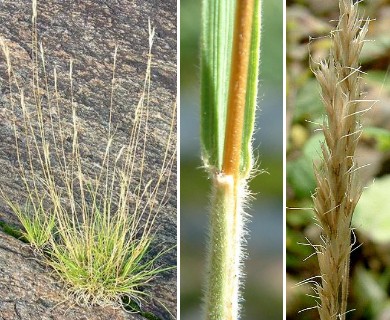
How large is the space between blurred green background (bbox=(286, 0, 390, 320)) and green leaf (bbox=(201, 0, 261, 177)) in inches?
4.4

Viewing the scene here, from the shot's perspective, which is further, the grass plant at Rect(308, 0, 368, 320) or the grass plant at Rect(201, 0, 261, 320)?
the grass plant at Rect(201, 0, 261, 320)

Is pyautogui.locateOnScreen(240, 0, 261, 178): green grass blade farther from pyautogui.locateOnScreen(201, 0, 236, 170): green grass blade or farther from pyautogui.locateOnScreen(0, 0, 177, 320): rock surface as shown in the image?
pyautogui.locateOnScreen(0, 0, 177, 320): rock surface

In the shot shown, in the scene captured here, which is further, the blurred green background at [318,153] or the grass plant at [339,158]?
the blurred green background at [318,153]

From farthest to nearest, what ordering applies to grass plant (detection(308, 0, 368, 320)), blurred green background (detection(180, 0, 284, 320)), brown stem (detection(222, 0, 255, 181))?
blurred green background (detection(180, 0, 284, 320)) < brown stem (detection(222, 0, 255, 181)) < grass plant (detection(308, 0, 368, 320))

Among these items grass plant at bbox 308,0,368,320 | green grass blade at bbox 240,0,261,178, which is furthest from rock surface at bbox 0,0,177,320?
grass plant at bbox 308,0,368,320

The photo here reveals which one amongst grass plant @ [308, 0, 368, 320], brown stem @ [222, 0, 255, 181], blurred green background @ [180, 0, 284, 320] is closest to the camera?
grass plant @ [308, 0, 368, 320]

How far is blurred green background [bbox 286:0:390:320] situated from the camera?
3.63ft

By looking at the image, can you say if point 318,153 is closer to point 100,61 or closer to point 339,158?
point 339,158

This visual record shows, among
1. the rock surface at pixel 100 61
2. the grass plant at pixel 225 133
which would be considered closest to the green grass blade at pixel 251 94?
the grass plant at pixel 225 133

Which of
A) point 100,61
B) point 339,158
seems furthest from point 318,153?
point 100,61

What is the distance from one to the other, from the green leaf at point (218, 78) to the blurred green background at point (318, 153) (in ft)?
0.37

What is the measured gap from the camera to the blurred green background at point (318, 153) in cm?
111

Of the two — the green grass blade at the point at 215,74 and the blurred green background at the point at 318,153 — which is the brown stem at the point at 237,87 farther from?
the blurred green background at the point at 318,153

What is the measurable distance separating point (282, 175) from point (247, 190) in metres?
0.07
